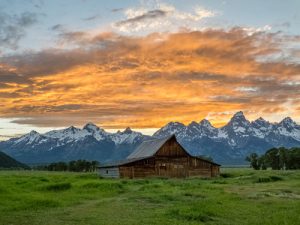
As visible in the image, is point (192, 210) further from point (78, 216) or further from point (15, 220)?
point (15, 220)

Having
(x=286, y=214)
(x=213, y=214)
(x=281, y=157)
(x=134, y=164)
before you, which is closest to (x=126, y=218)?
(x=213, y=214)

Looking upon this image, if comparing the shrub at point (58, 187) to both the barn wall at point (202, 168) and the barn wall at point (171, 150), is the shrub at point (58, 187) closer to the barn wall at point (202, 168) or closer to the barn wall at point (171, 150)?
the barn wall at point (171, 150)

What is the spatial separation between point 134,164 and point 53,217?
61.4 m

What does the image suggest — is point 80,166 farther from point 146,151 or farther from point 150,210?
point 150,210

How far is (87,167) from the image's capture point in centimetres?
17012

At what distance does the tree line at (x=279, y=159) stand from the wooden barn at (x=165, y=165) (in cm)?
4346

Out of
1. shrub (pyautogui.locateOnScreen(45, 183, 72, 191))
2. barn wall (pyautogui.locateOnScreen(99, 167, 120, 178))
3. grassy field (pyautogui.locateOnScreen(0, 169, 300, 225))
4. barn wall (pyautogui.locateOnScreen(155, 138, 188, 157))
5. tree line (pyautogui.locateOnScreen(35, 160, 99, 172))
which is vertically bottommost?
grassy field (pyautogui.locateOnScreen(0, 169, 300, 225))

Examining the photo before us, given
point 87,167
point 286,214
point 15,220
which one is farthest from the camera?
point 87,167

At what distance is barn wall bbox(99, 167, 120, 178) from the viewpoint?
9043cm

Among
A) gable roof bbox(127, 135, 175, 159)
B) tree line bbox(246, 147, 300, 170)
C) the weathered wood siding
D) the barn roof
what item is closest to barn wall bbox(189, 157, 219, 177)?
the barn roof

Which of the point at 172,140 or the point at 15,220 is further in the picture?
the point at 172,140

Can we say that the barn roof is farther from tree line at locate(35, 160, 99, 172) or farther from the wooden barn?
tree line at locate(35, 160, 99, 172)

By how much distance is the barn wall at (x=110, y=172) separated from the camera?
9043cm

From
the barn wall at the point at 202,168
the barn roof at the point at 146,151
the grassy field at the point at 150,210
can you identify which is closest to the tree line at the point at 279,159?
the barn wall at the point at 202,168
